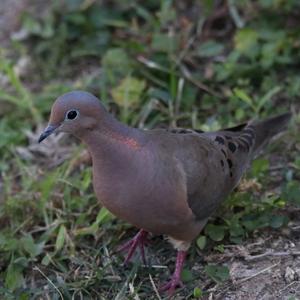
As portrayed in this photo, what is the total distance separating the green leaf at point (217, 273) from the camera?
12.3 ft

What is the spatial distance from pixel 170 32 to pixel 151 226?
87.8 inches

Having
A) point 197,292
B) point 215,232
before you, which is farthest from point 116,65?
point 197,292

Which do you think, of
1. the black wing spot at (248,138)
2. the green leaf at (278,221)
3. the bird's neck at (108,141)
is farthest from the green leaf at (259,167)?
the bird's neck at (108,141)

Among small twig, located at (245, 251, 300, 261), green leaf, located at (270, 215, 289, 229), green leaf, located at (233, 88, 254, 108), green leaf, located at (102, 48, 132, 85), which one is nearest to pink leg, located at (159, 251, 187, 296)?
small twig, located at (245, 251, 300, 261)

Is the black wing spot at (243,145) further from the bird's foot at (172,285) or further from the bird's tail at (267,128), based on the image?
the bird's foot at (172,285)

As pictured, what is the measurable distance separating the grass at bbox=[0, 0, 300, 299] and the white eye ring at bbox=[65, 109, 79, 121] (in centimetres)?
87

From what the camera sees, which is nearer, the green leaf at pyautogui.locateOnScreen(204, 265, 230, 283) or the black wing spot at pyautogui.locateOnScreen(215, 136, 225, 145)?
the green leaf at pyautogui.locateOnScreen(204, 265, 230, 283)

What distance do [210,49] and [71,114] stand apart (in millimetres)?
2166

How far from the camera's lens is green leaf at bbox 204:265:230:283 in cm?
374

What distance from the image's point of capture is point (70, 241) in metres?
4.14

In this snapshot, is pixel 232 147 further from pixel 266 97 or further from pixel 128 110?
pixel 128 110

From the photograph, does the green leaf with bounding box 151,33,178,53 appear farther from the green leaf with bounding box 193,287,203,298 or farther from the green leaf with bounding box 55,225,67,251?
the green leaf with bounding box 193,287,203,298

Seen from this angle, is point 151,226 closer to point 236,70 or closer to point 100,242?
point 100,242

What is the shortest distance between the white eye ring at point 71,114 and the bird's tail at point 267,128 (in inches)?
50.5
